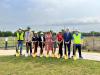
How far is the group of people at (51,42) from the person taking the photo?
19.5 m

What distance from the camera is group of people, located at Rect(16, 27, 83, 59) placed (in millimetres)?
19453

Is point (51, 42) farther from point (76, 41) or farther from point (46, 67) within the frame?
point (46, 67)

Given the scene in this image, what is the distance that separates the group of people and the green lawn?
1.25 m

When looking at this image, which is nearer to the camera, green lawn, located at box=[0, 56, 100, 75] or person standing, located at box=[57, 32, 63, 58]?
green lawn, located at box=[0, 56, 100, 75]

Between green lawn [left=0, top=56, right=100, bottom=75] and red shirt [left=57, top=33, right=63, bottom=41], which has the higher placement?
red shirt [left=57, top=33, right=63, bottom=41]

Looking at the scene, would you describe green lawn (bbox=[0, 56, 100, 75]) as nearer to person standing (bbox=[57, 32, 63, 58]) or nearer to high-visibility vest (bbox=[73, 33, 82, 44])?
person standing (bbox=[57, 32, 63, 58])

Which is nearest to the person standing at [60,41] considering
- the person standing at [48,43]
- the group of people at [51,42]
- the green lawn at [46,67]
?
the group of people at [51,42]

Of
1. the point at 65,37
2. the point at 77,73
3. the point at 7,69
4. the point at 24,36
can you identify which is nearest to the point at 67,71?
the point at 77,73

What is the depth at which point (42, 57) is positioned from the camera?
19969 mm

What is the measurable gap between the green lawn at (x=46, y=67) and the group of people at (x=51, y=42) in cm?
125

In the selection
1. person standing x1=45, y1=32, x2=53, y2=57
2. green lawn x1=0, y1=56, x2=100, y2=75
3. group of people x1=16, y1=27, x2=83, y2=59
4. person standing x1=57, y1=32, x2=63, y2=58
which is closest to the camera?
green lawn x1=0, y1=56, x2=100, y2=75

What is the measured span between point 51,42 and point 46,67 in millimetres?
4302

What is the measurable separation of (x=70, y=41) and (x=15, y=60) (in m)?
3.32

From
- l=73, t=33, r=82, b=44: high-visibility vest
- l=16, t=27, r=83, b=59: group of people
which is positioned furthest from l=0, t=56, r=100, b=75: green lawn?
l=73, t=33, r=82, b=44: high-visibility vest
